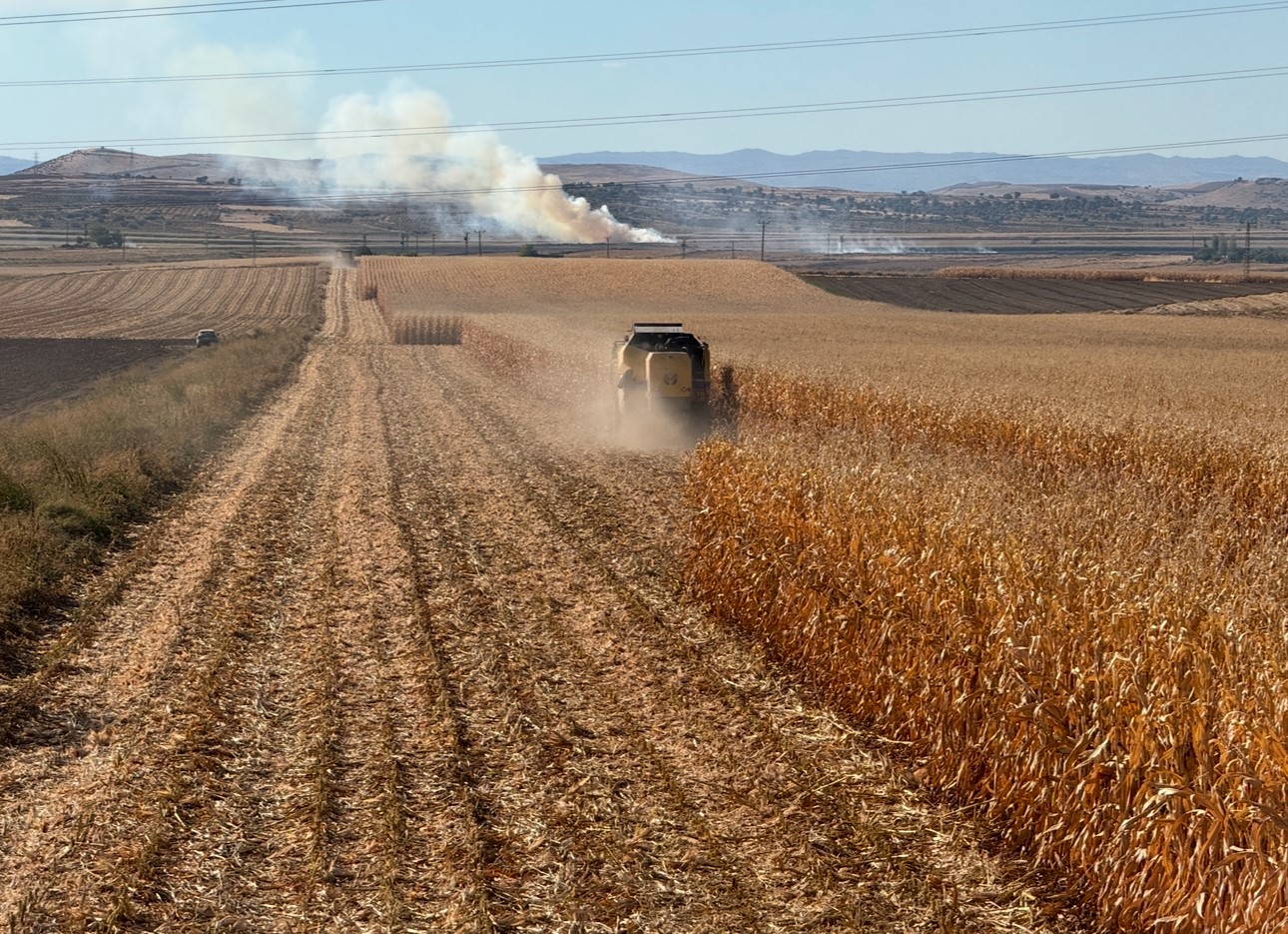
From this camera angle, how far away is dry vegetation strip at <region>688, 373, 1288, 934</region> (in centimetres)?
566

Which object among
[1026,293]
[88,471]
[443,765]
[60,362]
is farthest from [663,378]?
[1026,293]

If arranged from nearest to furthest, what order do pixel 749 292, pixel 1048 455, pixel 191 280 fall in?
1. pixel 1048 455
2. pixel 749 292
3. pixel 191 280

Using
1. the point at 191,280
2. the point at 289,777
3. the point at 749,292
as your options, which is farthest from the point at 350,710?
the point at 191,280

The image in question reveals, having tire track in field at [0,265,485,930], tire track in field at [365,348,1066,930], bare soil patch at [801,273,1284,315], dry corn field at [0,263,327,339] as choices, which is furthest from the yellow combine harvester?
bare soil patch at [801,273,1284,315]

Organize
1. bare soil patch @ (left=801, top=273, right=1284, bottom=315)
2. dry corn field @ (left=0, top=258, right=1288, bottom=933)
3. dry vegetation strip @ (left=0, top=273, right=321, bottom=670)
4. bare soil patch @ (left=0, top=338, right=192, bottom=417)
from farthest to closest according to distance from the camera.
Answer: bare soil patch @ (left=801, top=273, right=1284, bottom=315) → bare soil patch @ (left=0, top=338, right=192, bottom=417) → dry vegetation strip @ (left=0, top=273, right=321, bottom=670) → dry corn field @ (left=0, top=258, right=1288, bottom=933)

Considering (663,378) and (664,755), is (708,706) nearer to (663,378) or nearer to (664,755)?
(664,755)

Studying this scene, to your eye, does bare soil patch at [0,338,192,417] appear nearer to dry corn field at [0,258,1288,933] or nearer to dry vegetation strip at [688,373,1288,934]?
dry corn field at [0,258,1288,933]

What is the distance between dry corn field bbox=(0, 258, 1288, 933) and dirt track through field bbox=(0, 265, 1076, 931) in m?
0.03

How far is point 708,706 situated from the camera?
9430 millimetres

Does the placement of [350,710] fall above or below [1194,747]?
below

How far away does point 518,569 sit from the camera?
1348 cm

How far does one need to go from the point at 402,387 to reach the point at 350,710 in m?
24.8

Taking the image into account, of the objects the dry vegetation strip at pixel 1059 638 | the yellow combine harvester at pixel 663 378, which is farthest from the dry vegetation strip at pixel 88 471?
the yellow combine harvester at pixel 663 378

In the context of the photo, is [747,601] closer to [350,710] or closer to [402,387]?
[350,710]
